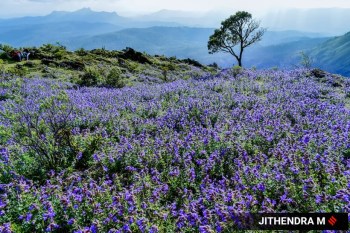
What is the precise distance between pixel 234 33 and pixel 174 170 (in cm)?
5138

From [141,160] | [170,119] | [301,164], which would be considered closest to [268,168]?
[301,164]

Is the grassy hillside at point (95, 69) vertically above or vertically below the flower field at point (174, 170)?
below

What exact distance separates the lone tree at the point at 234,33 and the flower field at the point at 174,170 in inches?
1743

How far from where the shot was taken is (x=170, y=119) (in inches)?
432

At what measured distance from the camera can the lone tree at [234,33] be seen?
54.4 metres

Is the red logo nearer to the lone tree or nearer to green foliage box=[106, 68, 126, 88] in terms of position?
green foliage box=[106, 68, 126, 88]

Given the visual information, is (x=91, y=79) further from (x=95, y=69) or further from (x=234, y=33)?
(x=234, y=33)

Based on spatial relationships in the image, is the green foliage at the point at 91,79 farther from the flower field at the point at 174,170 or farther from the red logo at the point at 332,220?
the red logo at the point at 332,220

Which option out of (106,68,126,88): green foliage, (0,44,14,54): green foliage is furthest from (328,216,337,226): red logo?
(0,44,14,54): green foliage

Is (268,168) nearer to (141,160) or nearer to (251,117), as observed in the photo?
(141,160)

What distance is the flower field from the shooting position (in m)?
5.25

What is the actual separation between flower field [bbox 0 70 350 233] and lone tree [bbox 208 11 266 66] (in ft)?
145

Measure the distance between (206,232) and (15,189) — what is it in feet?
14.4

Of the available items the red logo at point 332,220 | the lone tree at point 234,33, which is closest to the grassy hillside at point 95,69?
the lone tree at point 234,33
